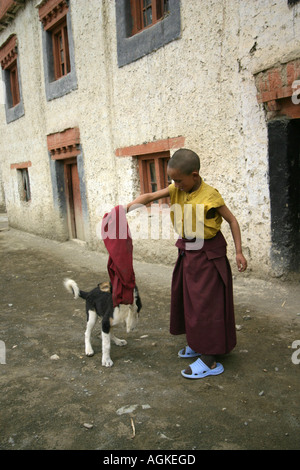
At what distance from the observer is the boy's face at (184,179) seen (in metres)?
2.85

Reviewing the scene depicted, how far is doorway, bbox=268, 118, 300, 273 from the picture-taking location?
4719 mm

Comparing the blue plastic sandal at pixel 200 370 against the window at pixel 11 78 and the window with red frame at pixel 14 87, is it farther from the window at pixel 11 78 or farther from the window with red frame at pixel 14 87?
the window with red frame at pixel 14 87

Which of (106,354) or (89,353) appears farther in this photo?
(89,353)

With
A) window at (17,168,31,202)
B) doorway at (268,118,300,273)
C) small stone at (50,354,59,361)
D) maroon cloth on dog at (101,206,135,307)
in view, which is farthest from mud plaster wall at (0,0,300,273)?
window at (17,168,31,202)

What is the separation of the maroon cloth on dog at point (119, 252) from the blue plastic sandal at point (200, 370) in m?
0.70

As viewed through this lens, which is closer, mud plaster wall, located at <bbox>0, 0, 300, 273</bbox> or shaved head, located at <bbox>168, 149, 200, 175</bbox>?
shaved head, located at <bbox>168, 149, 200, 175</bbox>

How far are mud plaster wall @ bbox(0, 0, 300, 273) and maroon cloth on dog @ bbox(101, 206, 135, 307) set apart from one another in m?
2.57

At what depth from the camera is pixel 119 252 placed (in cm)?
307

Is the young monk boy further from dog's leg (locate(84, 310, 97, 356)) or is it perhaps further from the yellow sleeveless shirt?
dog's leg (locate(84, 310, 97, 356))

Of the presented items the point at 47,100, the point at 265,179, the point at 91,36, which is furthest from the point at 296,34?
the point at 47,100

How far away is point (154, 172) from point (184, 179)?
13.7ft

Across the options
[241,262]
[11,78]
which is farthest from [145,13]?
[11,78]

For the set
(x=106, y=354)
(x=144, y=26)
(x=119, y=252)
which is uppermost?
(x=144, y=26)

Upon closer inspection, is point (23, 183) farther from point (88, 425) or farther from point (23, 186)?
point (88, 425)
